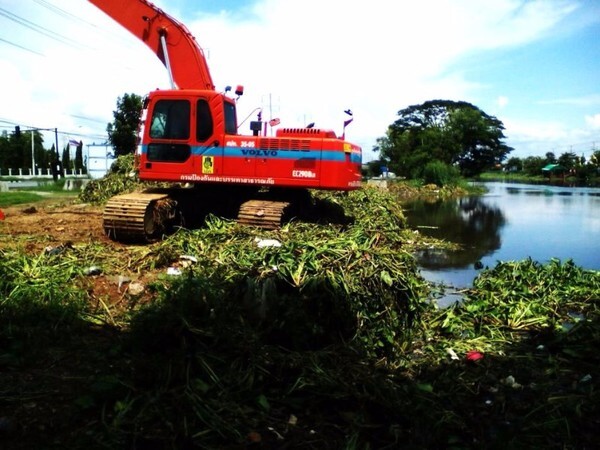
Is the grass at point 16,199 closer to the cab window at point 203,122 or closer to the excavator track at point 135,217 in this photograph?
the excavator track at point 135,217

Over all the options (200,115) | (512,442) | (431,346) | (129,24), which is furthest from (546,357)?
(129,24)

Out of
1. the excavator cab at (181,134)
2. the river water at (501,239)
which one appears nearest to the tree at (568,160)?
the river water at (501,239)

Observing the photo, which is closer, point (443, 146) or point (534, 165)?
point (443, 146)

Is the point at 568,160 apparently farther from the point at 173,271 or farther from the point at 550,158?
the point at 173,271

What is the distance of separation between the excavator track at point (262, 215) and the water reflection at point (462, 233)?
3017 mm

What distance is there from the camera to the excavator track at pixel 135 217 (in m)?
7.83

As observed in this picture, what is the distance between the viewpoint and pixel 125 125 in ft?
110

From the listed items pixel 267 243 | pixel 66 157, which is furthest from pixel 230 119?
pixel 66 157

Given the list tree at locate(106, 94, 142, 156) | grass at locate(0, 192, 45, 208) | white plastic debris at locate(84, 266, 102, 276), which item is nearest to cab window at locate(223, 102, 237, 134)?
white plastic debris at locate(84, 266, 102, 276)

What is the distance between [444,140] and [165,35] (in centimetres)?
4523

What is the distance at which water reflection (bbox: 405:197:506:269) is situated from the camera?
10005 millimetres

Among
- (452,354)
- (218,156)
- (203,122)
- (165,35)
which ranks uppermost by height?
(165,35)

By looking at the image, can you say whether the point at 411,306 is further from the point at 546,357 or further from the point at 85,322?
the point at 85,322

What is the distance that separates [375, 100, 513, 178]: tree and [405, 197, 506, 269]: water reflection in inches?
1088
